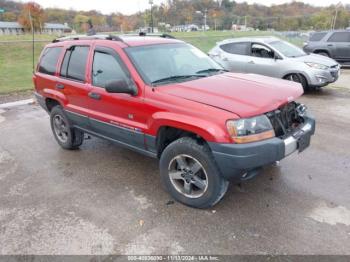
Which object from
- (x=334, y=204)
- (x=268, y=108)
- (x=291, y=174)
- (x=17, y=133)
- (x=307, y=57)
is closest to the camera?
(x=268, y=108)

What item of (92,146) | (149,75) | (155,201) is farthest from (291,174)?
(92,146)

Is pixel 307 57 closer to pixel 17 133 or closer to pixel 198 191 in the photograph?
pixel 198 191

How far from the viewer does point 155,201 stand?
3.59m

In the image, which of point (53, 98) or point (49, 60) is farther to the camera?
point (49, 60)

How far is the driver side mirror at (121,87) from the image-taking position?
347 cm

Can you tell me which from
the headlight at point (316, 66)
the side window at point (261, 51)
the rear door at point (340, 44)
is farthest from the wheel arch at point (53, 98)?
the rear door at point (340, 44)

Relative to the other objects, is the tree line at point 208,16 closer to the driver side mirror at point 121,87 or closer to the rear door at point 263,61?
the rear door at point 263,61

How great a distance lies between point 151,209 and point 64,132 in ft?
8.24

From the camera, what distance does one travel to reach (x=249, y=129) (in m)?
2.95

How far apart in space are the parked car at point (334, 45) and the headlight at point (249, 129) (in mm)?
12782

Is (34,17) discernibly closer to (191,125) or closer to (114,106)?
(114,106)

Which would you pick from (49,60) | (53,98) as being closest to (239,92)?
(53,98)

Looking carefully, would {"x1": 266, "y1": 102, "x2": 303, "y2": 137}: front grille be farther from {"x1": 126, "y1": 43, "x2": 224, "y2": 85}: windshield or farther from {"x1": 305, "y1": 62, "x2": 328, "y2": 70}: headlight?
{"x1": 305, "y1": 62, "x2": 328, "y2": 70}: headlight

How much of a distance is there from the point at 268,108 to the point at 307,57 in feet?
22.1
